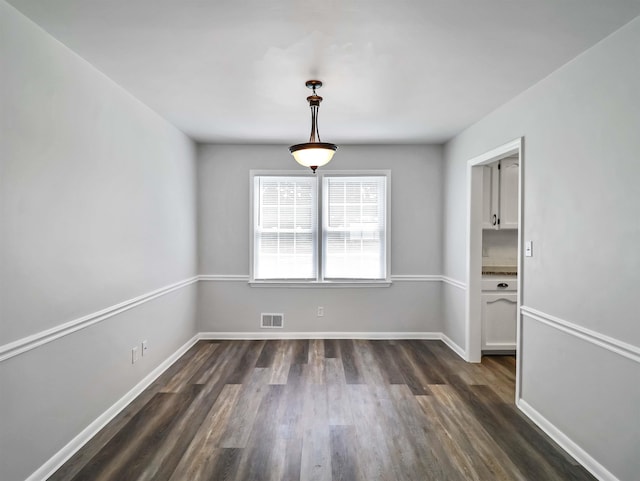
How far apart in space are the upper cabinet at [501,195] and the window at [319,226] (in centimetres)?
121

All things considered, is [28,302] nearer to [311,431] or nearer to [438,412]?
[311,431]

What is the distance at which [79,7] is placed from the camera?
1948 mm

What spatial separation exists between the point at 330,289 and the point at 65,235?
129 inches

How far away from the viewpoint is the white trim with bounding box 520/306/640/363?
206 cm

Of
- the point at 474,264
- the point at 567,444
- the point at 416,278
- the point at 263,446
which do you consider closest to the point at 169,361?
the point at 263,446

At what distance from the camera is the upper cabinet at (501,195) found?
443cm

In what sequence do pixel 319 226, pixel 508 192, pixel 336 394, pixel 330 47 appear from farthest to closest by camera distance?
pixel 319 226
pixel 508 192
pixel 336 394
pixel 330 47

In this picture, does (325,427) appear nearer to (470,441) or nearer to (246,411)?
(246,411)

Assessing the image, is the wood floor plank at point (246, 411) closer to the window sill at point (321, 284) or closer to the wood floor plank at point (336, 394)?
the wood floor plank at point (336, 394)

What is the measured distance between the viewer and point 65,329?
2.38 metres

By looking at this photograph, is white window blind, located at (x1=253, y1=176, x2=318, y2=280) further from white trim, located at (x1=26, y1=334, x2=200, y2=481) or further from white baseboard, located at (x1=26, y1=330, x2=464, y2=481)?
white trim, located at (x1=26, y1=334, x2=200, y2=481)

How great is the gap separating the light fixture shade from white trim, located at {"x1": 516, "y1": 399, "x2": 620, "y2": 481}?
2465 millimetres

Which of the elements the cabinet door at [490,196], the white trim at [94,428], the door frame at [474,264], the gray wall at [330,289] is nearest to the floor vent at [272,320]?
the gray wall at [330,289]

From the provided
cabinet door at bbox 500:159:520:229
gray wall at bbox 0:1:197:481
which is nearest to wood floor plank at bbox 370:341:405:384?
cabinet door at bbox 500:159:520:229
